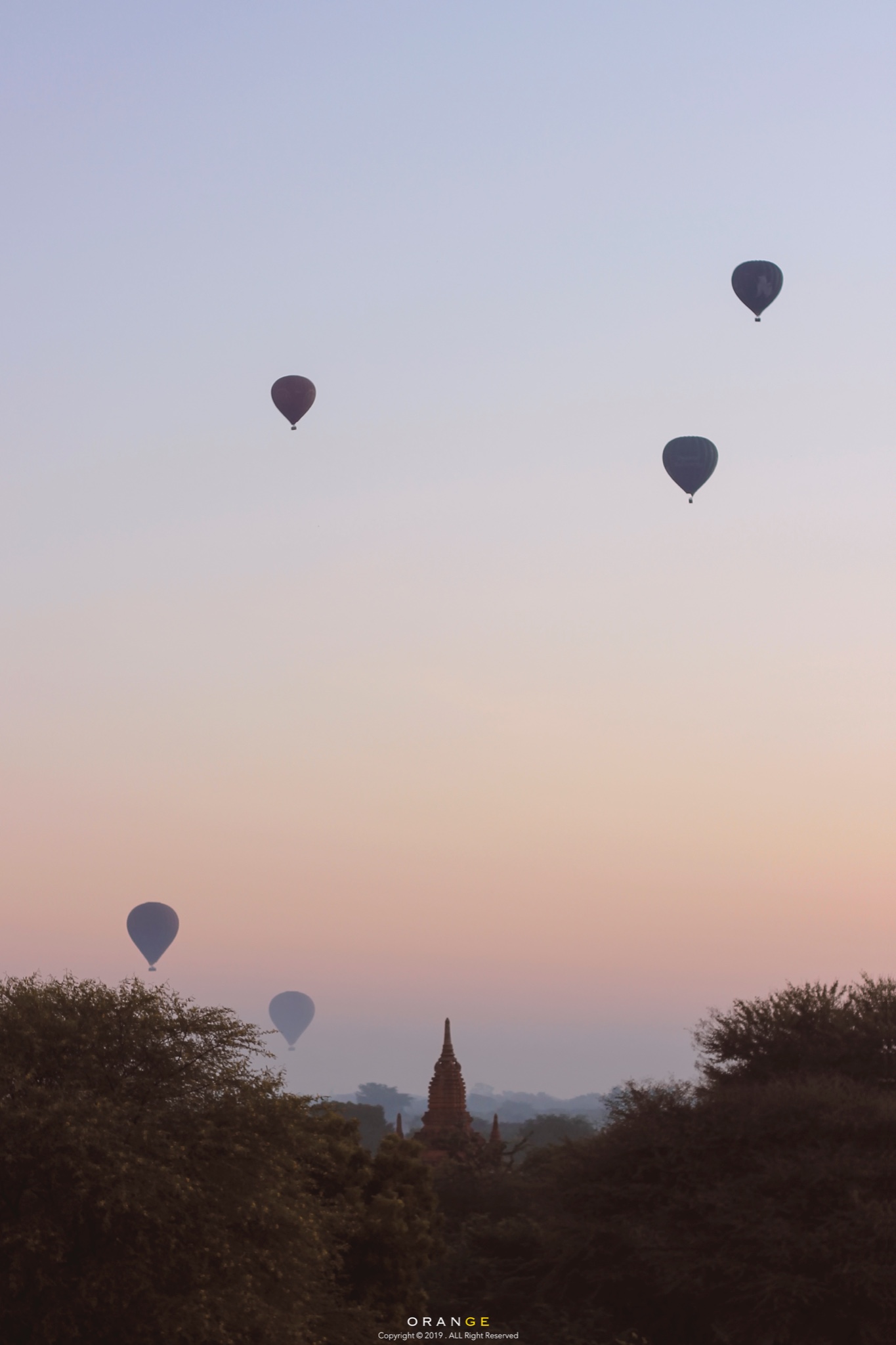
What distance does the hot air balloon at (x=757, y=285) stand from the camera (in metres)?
64.1

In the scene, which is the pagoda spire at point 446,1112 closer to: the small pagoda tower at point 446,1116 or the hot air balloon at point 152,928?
the small pagoda tower at point 446,1116

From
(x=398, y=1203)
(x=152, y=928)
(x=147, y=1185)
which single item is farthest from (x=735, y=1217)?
(x=152, y=928)

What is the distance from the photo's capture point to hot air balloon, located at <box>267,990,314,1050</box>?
428ft

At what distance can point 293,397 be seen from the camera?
6638 centimetres

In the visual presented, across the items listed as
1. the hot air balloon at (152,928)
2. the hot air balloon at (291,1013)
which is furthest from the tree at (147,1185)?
the hot air balloon at (291,1013)

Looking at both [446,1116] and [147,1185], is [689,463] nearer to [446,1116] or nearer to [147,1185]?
[446,1116]

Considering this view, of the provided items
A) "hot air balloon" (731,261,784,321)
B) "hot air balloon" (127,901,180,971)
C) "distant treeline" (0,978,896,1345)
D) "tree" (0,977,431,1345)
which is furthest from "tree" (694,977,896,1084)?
"hot air balloon" (127,901,180,971)

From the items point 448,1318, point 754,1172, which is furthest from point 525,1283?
point 754,1172

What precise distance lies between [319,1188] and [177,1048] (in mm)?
11000

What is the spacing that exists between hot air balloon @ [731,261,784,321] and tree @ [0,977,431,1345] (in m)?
45.7

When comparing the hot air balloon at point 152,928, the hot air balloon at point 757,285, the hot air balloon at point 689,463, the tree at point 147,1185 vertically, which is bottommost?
the tree at point 147,1185

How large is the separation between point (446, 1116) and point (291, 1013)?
59.7 m

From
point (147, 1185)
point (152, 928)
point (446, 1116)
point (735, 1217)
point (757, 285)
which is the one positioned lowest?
point (147, 1185)

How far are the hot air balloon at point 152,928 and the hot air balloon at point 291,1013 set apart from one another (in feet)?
133
